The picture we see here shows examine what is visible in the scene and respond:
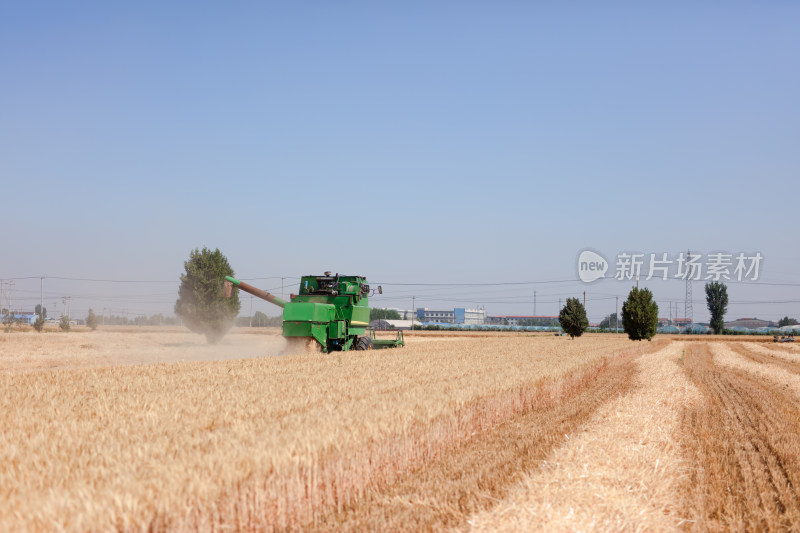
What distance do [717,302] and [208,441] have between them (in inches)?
4677

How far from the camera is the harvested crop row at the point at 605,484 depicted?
17.6 feet

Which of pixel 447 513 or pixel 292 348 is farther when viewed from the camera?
pixel 292 348

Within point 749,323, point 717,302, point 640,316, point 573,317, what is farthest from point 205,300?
point 749,323

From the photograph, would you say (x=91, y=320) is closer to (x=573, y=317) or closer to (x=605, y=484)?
Result: (x=573, y=317)

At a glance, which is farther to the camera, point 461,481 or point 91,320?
point 91,320

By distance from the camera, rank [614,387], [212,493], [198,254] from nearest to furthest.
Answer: [212,493] → [614,387] → [198,254]

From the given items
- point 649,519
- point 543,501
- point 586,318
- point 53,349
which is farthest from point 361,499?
point 586,318

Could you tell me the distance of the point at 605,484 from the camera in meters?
6.43

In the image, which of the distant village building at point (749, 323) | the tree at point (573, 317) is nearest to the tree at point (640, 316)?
the tree at point (573, 317)

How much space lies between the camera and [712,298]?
108m

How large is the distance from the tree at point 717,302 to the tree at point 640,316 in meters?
62.6

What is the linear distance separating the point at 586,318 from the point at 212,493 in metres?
56.6

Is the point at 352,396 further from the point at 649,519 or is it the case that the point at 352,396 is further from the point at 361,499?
the point at 649,519

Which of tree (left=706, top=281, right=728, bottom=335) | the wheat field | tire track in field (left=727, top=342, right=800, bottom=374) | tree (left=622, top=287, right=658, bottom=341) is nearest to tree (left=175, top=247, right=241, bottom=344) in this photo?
the wheat field
